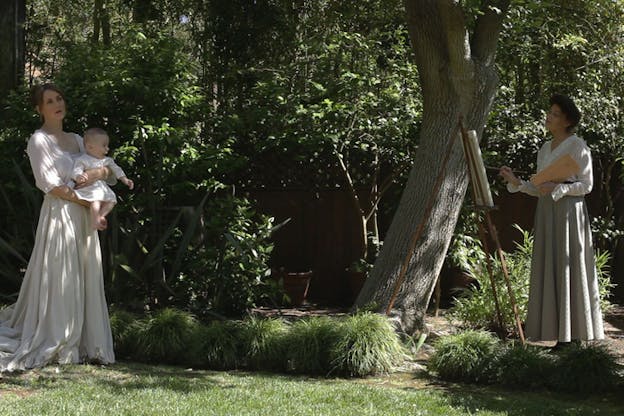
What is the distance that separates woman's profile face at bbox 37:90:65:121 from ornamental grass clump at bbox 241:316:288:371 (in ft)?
6.79

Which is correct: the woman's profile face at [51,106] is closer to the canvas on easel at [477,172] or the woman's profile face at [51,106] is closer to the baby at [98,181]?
the baby at [98,181]

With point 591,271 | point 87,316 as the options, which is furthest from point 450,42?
point 87,316

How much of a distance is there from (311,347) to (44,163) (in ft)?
7.49

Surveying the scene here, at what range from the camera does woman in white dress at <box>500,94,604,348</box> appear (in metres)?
6.09

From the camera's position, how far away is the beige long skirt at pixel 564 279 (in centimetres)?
609

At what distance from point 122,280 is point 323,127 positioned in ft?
8.88

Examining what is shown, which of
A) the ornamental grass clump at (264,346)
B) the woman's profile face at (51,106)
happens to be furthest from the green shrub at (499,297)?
the woman's profile face at (51,106)

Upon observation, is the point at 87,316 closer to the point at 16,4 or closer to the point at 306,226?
the point at 306,226

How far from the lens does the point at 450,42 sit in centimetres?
665

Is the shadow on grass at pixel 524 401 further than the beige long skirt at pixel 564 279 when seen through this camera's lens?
No

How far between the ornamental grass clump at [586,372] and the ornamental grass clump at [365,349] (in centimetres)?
111

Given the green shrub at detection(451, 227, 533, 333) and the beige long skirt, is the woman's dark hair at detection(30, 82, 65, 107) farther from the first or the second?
the green shrub at detection(451, 227, 533, 333)

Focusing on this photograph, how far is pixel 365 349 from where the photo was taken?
229 inches

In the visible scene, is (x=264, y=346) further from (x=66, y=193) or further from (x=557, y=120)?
(x=557, y=120)
